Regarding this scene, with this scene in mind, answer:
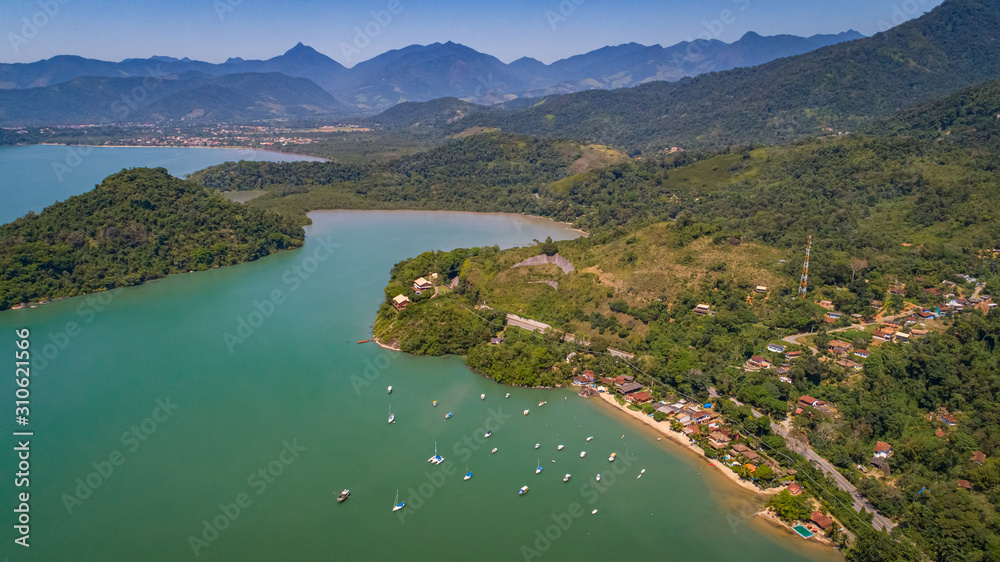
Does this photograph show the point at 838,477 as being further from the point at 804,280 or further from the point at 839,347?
the point at 804,280

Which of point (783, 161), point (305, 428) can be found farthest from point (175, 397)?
point (783, 161)

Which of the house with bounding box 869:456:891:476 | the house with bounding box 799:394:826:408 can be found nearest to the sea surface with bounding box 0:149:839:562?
the house with bounding box 869:456:891:476

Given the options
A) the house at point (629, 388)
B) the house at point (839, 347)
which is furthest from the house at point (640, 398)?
the house at point (839, 347)

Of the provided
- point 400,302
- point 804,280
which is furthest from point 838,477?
point 400,302

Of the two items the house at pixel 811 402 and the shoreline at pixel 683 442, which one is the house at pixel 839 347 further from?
the shoreline at pixel 683 442

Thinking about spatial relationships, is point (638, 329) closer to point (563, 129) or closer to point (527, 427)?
point (527, 427)

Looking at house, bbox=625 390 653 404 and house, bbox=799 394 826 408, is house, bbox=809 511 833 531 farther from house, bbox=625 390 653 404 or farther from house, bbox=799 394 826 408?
house, bbox=625 390 653 404
